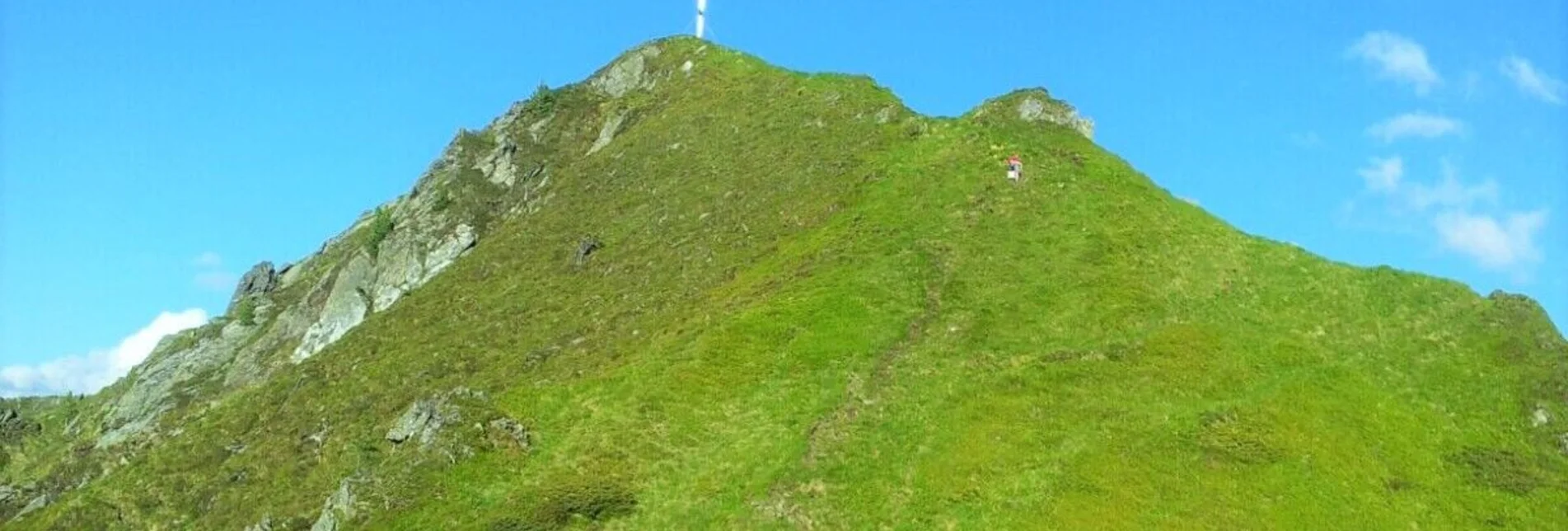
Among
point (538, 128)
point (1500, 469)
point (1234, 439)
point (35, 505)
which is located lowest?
point (1500, 469)

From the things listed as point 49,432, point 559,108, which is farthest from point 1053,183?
point 49,432

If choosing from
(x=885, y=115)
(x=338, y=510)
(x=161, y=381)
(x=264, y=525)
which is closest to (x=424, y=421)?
(x=338, y=510)

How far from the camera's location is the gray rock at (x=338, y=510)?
57450 millimetres

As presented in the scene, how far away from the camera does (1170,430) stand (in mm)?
56156

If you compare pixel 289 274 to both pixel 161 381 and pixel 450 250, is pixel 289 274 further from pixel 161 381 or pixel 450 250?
pixel 450 250

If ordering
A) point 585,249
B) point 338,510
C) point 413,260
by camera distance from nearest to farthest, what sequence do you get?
1. point 338,510
2. point 585,249
3. point 413,260

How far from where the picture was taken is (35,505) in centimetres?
8631

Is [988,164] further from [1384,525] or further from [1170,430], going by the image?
[1384,525]

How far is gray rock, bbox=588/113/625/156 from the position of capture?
111m

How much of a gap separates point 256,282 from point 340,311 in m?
34.3

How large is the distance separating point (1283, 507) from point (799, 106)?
6084 cm

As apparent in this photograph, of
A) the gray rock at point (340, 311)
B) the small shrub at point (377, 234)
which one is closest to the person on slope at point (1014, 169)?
the gray rock at point (340, 311)

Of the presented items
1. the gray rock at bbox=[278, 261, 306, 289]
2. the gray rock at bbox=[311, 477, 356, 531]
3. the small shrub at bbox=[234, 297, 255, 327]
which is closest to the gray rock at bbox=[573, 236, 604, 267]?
the gray rock at bbox=[311, 477, 356, 531]

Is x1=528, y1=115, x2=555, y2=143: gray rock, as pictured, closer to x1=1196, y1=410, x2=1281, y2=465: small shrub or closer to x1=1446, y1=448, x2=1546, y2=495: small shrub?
x1=1196, y1=410, x2=1281, y2=465: small shrub
